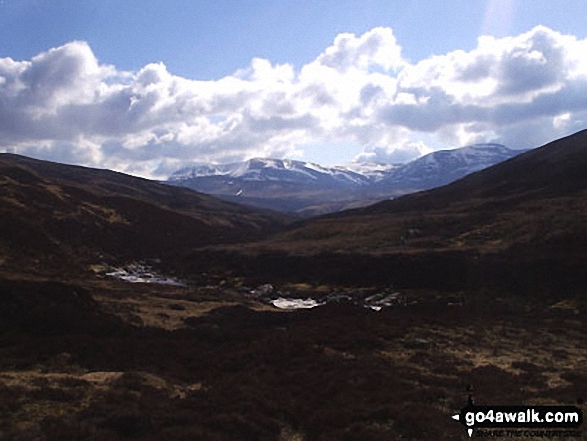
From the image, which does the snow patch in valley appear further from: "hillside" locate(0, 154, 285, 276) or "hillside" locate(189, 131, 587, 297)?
"hillside" locate(0, 154, 285, 276)

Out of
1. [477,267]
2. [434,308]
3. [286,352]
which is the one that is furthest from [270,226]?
[286,352]

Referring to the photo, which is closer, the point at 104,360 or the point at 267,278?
the point at 104,360

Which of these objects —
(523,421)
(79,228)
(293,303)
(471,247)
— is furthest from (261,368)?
(79,228)

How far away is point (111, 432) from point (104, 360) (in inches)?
447

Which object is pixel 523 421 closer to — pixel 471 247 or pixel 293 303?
pixel 293 303

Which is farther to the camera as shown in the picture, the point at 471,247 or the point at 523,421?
the point at 471,247

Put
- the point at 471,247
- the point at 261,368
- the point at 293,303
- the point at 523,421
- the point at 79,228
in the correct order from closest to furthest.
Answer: the point at 523,421 → the point at 261,368 → the point at 293,303 → the point at 471,247 → the point at 79,228

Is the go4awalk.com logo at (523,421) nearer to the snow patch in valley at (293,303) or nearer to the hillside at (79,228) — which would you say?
the snow patch in valley at (293,303)

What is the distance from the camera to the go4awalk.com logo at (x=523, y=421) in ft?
54.4

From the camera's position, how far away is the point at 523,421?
56.5ft

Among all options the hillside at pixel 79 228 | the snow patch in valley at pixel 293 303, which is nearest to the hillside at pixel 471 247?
the snow patch in valley at pixel 293 303

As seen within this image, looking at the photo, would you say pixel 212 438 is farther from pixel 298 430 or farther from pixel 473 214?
pixel 473 214

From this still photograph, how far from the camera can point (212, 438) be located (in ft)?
53.3

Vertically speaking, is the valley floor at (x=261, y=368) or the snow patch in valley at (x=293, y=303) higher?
the valley floor at (x=261, y=368)
